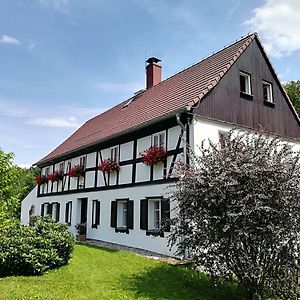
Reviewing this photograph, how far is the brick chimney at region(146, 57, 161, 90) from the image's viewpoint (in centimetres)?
2048

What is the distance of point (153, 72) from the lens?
2055 centimetres

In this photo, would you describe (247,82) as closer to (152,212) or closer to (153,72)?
(152,212)

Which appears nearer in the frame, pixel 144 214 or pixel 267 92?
pixel 144 214

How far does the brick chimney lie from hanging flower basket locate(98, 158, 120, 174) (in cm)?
658

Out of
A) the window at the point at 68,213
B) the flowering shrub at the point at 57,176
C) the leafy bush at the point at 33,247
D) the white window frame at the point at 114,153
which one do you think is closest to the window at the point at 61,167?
the flowering shrub at the point at 57,176

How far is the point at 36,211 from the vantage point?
25797 mm

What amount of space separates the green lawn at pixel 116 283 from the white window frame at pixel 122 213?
4.62m

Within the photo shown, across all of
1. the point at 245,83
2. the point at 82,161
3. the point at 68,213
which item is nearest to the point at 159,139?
the point at 245,83

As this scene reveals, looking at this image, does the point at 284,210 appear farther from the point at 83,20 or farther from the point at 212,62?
the point at 212,62

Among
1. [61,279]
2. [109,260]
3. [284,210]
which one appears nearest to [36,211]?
[109,260]

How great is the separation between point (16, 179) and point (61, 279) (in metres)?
2.97

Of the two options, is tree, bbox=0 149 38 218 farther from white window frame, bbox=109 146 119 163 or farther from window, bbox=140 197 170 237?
white window frame, bbox=109 146 119 163

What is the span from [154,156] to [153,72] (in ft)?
29.9

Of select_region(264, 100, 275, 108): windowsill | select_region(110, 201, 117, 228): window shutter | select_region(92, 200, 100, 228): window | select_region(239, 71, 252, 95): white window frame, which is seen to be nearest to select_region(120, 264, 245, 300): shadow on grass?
select_region(110, 201, 117, 228): window shutter
